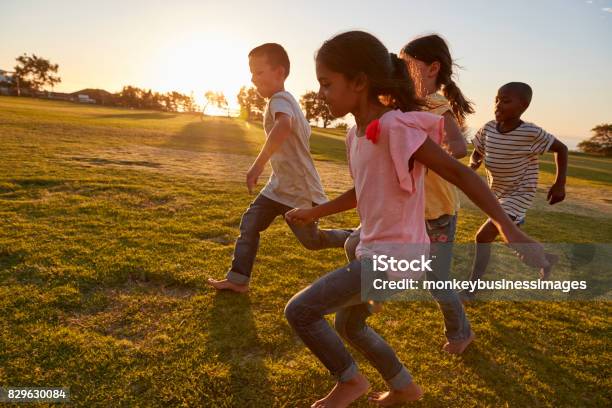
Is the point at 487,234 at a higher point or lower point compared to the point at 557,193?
lower

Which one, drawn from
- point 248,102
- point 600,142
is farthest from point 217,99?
point 600,142

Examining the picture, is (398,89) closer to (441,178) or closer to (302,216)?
(302,216)

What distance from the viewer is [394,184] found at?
183 centimetres

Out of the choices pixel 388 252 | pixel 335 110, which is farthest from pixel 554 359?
pixel 335 110

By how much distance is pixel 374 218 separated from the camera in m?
1.92

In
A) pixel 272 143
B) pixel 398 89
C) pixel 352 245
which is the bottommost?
pixel 352 245

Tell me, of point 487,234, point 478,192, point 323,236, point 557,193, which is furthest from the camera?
point 487,234

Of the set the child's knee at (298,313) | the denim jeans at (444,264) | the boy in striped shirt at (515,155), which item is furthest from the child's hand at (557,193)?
the child's knee at (298,313)

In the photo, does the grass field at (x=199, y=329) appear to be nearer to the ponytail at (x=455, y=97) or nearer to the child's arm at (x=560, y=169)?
the child's arm at (x=560, y=169)

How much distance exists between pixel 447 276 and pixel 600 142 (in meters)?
79.3

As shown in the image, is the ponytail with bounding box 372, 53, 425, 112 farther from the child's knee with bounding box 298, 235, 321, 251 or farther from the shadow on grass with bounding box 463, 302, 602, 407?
→ the shadow on grass with bounding box 463, 302, 602, 407

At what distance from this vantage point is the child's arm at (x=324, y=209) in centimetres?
225

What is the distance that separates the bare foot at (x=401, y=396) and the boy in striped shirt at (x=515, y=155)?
182cm

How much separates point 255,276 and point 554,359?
2.55m
